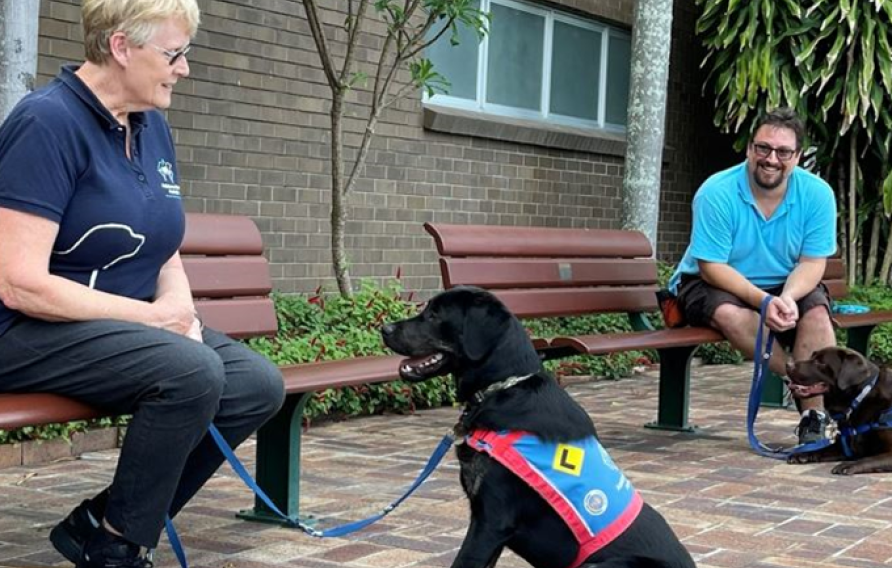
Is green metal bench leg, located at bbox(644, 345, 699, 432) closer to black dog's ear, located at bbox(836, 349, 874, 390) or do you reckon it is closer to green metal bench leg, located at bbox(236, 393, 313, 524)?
black dog's ear, located at bbox(836, 349, 874, 390)

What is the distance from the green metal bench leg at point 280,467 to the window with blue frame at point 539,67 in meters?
6.14

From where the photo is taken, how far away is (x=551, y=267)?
715cm

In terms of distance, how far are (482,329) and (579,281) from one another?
331 cm

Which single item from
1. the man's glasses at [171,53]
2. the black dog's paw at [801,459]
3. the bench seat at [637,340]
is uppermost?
the man's glasses at [171,53]

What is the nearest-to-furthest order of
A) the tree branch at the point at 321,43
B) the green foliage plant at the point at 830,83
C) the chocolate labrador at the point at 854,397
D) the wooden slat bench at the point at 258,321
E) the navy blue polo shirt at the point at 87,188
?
the navy blue polo shirt at the point at 87,188, the wooden slat bench at the point at 258,321, the chocolate labrador at the point at 854,397, the tree branch at the point at 321,43, the green foliage plant at the point at 830,83

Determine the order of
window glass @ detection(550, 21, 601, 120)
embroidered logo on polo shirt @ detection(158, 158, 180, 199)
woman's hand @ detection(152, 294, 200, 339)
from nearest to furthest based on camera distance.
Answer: woman's hand @ detection(152, 294, 200, 339) → embroidered logo on polo shirt @ detection(158, 158, 180, 199) → window glass @ detection(550, 21, 601, 120)

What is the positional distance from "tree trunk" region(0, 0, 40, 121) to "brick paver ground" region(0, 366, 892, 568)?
1.60 meters

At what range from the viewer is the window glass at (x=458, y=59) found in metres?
10.9

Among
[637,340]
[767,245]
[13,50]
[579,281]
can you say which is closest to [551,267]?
[579,281]

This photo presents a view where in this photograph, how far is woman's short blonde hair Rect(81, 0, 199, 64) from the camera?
12.7 feet

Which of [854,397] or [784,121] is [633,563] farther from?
[784,121]

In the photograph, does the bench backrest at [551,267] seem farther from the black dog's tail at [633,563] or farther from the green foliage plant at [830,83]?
the green foliage plant at [830,83]

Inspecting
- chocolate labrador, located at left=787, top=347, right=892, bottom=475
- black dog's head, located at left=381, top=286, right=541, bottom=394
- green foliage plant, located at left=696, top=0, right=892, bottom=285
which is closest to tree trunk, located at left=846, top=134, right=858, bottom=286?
green foliage plant, located at left=696, top=0, right=892, bottom=285

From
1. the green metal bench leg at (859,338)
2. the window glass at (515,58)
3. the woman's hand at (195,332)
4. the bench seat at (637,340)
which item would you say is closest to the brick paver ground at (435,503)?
the bench seat at (637,340)
